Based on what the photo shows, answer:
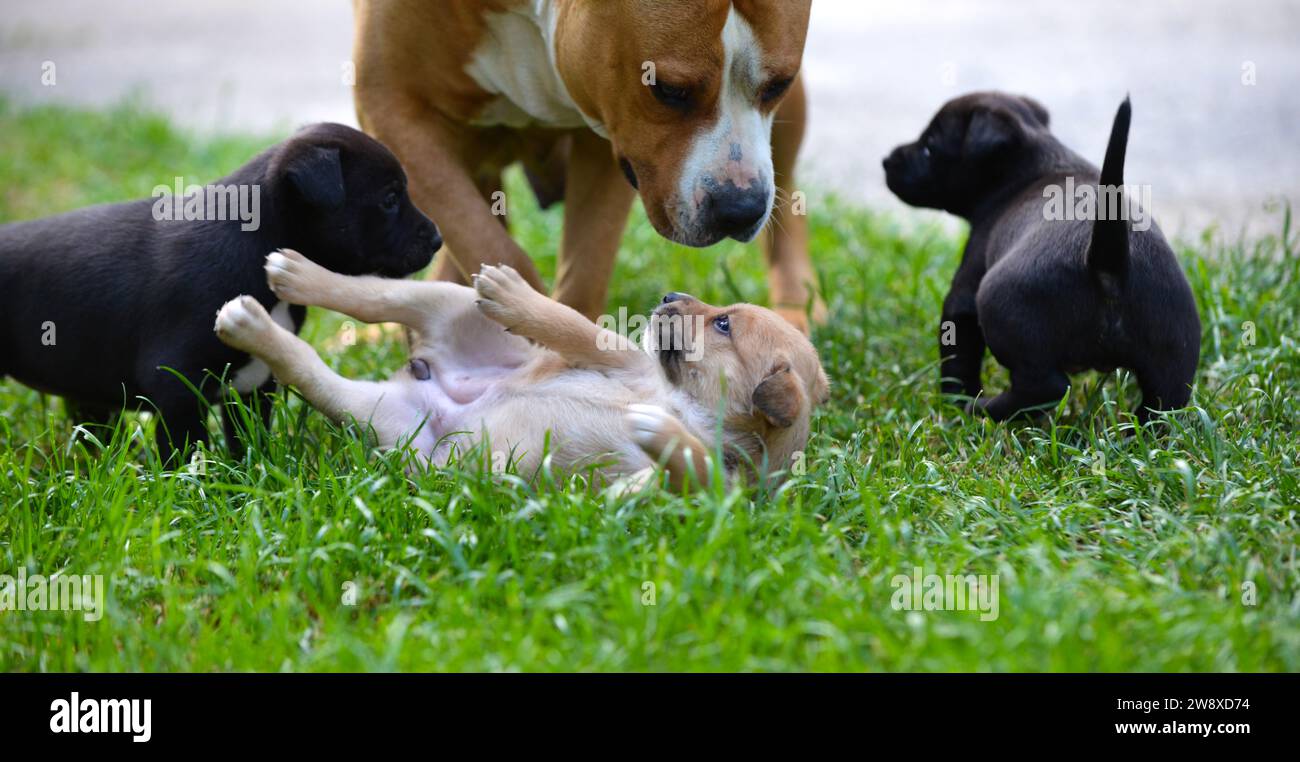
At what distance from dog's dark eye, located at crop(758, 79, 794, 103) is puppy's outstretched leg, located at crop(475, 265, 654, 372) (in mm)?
808

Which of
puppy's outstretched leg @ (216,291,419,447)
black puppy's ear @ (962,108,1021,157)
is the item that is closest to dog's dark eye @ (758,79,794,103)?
black puppy's ear @ (962,108,1021,157)

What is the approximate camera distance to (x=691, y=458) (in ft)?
10.0

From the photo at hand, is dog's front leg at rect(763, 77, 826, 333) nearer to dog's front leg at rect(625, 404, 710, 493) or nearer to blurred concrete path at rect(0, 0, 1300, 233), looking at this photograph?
blurred concrete path at rect(0, 0, 1300, 233)

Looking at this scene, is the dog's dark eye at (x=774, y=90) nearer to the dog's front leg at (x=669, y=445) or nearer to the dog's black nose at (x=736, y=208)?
the dog's black nose at (x=736, y=208)

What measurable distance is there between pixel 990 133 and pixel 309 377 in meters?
2.24

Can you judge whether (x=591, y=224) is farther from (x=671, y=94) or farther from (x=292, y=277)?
(x=292, y=277)

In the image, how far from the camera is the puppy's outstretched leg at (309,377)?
339 cm

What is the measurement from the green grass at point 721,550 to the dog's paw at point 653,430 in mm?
126

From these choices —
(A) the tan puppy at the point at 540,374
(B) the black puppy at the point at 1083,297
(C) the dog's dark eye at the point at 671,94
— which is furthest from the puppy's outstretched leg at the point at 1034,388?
(C) the dog's dark eye at the point at 671,94

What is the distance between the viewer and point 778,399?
3252 mm

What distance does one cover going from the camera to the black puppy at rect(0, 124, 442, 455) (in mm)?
3551
